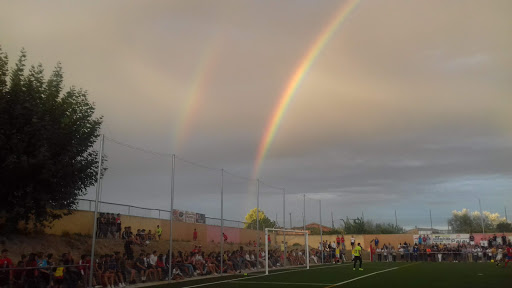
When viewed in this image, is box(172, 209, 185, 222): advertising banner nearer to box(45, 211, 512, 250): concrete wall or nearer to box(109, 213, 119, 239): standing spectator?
box(45, 211, 512, 250): concrete wall

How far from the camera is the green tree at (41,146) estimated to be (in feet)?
56.1

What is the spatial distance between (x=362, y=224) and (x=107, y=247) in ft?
151


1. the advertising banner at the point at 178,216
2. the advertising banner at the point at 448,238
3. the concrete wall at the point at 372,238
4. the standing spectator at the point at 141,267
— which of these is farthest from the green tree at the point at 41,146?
the advertising banner at the point at 448,238

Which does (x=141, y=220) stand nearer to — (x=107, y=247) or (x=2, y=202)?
(x=107, y=247)

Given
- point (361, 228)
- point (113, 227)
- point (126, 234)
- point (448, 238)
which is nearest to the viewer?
point (126, 234)

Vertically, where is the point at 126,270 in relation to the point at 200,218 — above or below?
below

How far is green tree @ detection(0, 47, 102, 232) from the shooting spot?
17.1m

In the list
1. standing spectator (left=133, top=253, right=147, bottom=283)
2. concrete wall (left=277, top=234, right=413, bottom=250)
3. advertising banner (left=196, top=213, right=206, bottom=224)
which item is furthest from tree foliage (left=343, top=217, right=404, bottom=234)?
standing spectator (left=133, top=253, right=147, bottom=283)

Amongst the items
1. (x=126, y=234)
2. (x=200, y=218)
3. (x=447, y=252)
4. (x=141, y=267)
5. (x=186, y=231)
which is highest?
(x=200, y=218)

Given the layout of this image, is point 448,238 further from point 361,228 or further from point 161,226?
point 161,226

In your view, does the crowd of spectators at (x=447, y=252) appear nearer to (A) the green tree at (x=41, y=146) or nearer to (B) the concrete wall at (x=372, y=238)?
(B) the concrete wall at (x=372, y=238)

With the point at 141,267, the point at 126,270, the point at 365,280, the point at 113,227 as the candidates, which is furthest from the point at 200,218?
the point at 365,280

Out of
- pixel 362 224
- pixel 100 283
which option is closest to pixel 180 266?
pixel 100 283

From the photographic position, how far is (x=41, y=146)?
17.4 metres
